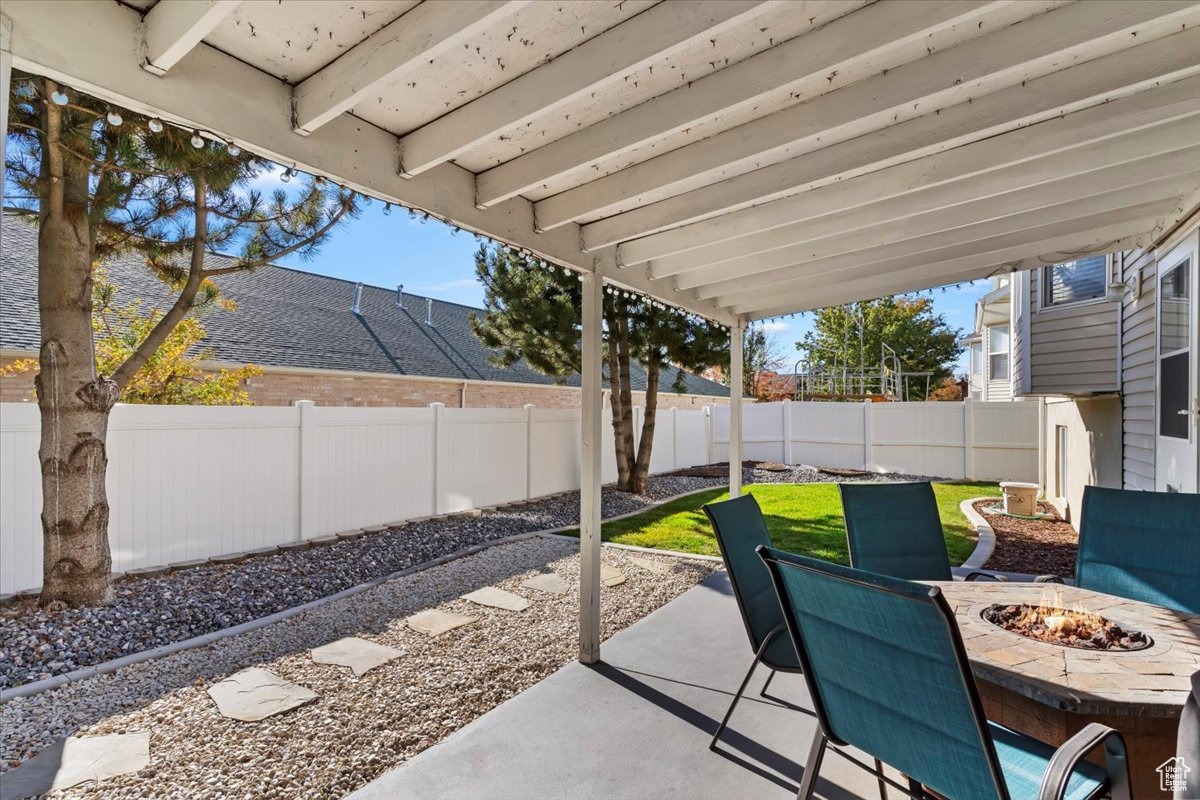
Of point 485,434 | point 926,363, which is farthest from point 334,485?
point 926,363

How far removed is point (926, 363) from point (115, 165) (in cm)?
2917

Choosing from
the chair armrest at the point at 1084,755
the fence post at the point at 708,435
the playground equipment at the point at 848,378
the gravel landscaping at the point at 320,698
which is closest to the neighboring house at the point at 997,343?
the fence post at the point at 708,435

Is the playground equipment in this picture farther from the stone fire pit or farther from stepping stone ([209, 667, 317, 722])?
stepping stone ([209, 667, 317, 722])

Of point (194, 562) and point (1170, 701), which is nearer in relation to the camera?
point (1170, 701)

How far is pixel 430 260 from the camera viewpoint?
912 inches

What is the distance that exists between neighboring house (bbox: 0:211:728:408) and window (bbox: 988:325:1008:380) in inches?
327

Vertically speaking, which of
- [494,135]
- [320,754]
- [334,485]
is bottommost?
[320,754]

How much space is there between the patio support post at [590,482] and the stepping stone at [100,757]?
7.31 feet

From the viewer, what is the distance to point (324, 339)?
11461mm

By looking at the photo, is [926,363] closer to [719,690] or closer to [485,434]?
[485,434]

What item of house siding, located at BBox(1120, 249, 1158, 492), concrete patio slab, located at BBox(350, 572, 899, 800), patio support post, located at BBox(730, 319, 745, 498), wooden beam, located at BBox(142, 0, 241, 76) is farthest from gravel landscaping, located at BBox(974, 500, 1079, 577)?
wooden beam, located at BBox(142, 0, 241, 76)

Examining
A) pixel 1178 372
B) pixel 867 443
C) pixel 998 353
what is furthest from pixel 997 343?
pixel 1178 372

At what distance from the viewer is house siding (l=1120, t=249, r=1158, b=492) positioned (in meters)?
4.90

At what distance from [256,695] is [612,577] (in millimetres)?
3085
